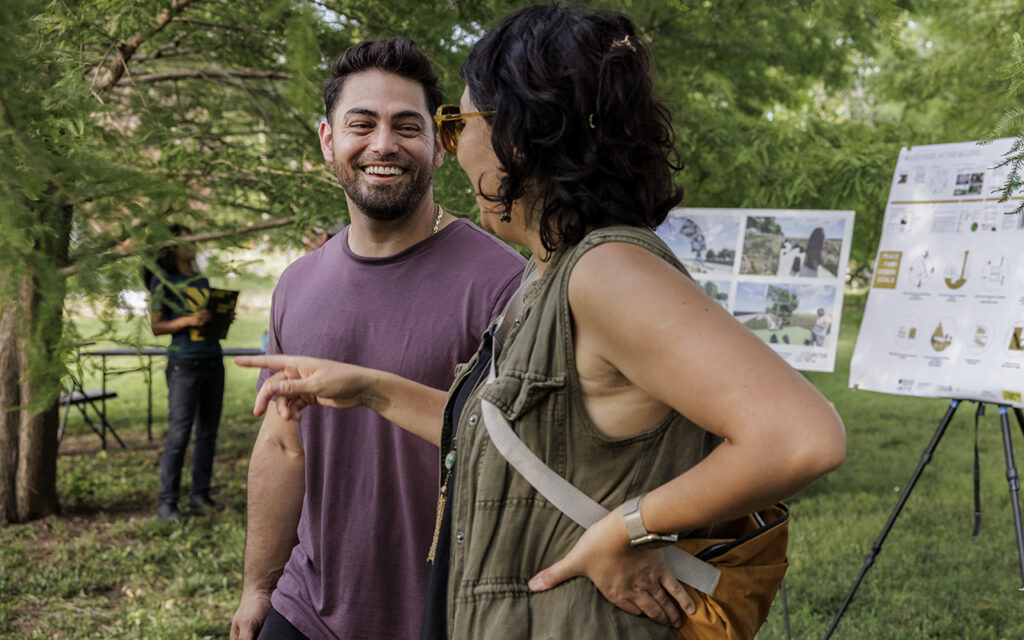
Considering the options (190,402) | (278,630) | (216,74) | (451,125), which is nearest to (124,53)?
(216,74)

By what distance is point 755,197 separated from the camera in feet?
18.6

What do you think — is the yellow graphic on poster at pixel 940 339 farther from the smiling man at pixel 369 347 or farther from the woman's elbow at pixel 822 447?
the woman's elbow at pixel 822 447

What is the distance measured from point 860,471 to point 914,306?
17.1ft

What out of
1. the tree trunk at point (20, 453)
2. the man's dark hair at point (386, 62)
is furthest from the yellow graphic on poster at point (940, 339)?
the tree trunk at point (20, 453)

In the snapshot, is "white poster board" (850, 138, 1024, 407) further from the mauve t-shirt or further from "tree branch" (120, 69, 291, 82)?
"tree branch" (120, 69, 291, 82)

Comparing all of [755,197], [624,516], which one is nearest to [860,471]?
[755,197]

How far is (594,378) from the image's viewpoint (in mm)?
1261

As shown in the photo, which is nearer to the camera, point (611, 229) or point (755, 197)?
point (611, 229)

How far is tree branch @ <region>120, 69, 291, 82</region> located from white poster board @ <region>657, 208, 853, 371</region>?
9.64ft

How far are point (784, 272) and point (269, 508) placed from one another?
10.3 ft

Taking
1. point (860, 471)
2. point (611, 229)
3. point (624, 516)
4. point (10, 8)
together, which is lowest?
point (860, 471)

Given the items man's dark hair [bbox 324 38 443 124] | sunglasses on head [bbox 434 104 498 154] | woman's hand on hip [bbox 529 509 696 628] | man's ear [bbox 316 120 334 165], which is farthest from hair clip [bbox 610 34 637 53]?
man's ear [bbox 316 120 334 165]

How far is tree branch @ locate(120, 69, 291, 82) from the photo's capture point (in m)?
5.84

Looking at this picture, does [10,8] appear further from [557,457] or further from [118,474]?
[118,474]
